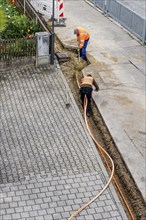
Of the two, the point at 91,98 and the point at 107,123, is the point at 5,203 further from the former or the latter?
the point at 91,98

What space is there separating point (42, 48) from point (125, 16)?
6.53 meters

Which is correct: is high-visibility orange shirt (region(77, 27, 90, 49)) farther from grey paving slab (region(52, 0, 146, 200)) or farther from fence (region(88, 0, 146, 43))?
fence (region(88, 0, 146, 43))

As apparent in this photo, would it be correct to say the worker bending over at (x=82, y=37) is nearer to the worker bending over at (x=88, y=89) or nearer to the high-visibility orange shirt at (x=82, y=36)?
the high-visibility orange shirt at (x=82, y=36)

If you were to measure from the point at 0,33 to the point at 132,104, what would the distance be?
21.1 ft

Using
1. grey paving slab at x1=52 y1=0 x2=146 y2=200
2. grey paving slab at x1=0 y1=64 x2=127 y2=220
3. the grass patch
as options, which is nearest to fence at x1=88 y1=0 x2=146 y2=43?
grey paving slab at x1=52 y1=0 x2=146 y2=200

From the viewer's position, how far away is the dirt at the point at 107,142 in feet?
30.6

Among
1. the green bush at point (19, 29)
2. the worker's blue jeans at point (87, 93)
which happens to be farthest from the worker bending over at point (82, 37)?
the worker's blue jeans at point (87, 93)

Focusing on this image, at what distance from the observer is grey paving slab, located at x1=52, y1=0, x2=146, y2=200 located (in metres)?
11.1

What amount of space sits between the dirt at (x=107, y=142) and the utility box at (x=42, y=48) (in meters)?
0.76

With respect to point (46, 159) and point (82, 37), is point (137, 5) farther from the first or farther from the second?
point (46, 159)

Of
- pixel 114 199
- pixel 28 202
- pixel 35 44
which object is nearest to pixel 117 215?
pixel 114 199

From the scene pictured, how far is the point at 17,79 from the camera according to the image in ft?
46.2

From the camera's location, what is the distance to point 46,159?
10.4 m

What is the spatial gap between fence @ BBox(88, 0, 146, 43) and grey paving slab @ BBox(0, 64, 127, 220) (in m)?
6.19
